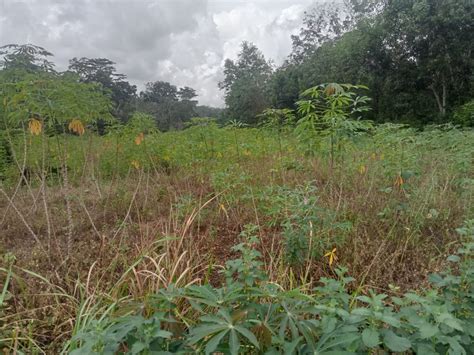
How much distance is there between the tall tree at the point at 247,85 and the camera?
24.3m

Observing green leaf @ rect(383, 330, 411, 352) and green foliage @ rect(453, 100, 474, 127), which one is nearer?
green leaf @ rect(383, 330, 411, 352)

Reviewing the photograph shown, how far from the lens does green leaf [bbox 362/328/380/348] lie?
85cm

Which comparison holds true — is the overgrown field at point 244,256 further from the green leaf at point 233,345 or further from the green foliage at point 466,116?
the green foliage at point 466,116

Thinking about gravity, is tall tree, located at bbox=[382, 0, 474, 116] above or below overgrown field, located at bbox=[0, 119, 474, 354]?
above

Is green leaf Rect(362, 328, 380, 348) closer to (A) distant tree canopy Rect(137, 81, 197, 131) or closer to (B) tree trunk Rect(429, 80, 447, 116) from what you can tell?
(B) tree trunk Rect(429, 80, 447, 116)

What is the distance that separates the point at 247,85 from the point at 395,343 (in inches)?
1055

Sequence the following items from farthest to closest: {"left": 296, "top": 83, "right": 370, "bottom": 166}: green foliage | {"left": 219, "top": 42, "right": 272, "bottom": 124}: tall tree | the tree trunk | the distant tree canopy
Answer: the distant tree canopy, {"left": 219, "top": 42, "right": 272, "bottom": 124}: tall tree, the tree trunk, {"left": 296, "top": 83, "right": 370, "bottom": 166}: green foliage

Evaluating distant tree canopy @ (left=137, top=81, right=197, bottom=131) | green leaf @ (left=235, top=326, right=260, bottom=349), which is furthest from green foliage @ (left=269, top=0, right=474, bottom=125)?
distant tree canopy @ (left=137, top=81, right=197, bottom=131)

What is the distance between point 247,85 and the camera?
26.4 m

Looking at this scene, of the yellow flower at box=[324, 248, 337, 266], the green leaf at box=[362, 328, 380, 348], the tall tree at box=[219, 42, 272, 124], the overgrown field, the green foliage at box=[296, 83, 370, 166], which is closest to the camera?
the green leaf at box=[362, 328, 380, 348]

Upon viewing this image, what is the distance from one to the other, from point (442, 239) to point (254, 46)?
1304 inches

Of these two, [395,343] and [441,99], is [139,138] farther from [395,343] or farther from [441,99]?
[441,99]

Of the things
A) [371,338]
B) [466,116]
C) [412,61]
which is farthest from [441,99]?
[371,338]

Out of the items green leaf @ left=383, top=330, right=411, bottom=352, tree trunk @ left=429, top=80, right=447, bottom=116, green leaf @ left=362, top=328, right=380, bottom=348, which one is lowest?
green leaf @ left=383, top=330, right=411, bottom=352
